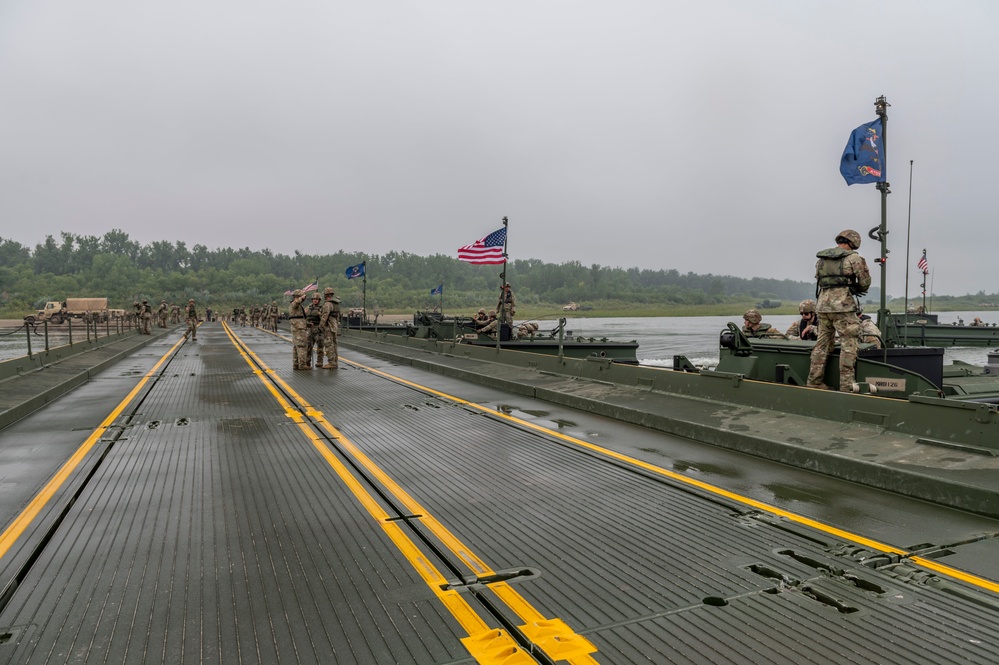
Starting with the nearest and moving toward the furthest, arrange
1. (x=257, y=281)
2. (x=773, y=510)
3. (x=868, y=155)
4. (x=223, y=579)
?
(x=223, y=579) → (x=773, y=510) → (x=868, y=155) → (x=257, y=281)

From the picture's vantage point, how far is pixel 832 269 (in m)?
8.45

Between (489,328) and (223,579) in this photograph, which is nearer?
(223,579)

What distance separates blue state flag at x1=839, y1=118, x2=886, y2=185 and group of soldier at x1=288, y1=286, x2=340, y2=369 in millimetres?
13502

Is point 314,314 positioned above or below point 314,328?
above

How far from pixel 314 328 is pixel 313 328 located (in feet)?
0.12

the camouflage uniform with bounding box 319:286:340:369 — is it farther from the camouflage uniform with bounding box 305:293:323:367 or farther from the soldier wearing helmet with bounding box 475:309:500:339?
the soldier wearing helmet with bounding box 475:309:500:339

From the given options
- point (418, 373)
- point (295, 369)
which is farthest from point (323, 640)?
point (295, 369)

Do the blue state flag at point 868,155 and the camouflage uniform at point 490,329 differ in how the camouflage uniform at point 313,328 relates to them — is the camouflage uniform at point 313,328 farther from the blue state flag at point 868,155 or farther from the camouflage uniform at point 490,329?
the blue state flag at point 868,155

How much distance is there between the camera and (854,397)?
290 inches

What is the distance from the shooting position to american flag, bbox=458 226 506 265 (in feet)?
62.3

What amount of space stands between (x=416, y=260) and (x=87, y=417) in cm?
18875

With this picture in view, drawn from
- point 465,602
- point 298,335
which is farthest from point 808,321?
point 298,335

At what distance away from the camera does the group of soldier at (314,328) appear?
1830 centimetres

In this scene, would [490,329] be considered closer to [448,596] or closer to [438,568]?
[438,568]
